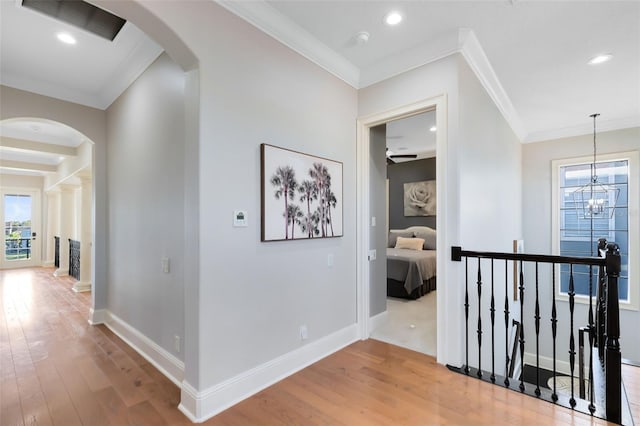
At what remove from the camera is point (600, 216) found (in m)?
5.09

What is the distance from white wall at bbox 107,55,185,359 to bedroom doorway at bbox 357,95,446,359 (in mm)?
1807

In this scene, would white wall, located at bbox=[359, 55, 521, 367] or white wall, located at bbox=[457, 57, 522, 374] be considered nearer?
white wall, located at bbox=[359, 55, 521, 367]

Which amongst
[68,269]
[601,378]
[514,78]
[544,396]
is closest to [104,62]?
[514,78]

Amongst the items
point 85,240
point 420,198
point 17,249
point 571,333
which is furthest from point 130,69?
point 17,249

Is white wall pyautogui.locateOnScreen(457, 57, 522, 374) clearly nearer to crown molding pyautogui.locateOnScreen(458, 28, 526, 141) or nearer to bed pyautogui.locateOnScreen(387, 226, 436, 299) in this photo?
crown molding pyautogui.locateOnScreen(458, 28, 526, 141)

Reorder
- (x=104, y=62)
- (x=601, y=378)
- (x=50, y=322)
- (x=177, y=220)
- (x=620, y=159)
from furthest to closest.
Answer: (x=620, y=159)
(x=50, y=322)
(x=104, y=62)
(x=177, y=220)
(x=601, y=378)

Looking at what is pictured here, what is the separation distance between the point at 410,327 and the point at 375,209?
4.87 ft

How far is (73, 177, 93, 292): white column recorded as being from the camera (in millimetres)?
5414

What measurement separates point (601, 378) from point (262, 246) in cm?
277

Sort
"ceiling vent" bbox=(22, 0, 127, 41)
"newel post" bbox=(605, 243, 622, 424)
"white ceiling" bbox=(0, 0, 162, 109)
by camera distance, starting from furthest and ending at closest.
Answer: "white ceiling" bbox=(0, 0, 162, 109) → "ceiling vent" bbox=(22, 0, 127, 41) → "newel post" bbox=(605, 243, 622, 424)

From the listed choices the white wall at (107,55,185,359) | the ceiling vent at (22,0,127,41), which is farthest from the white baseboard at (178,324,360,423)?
the ceiling vent at (22,0,127,41)

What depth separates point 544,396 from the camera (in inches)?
82.9

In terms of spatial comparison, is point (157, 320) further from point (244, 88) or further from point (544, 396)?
point (544, 396)

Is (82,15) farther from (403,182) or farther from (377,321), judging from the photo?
(403,182)
